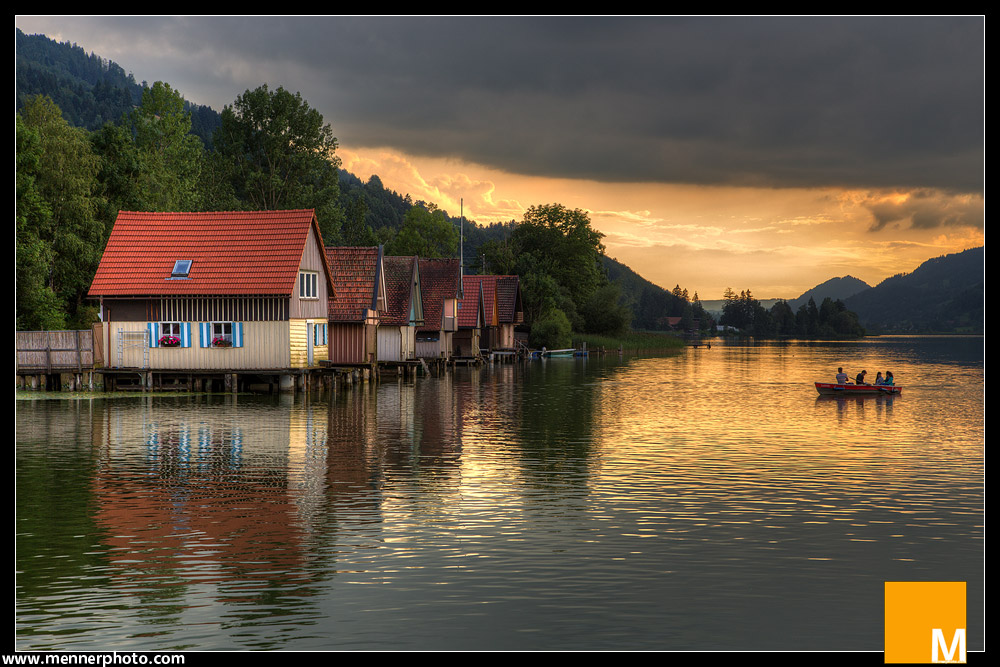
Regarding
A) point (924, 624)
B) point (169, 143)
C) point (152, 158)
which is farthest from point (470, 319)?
point (924, 624)

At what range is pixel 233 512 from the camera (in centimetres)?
1900

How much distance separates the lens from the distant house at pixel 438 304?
3073 inches

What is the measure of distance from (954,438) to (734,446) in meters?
9.25

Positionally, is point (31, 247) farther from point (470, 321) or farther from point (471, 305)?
point (471, 305)

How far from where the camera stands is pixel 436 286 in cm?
7956

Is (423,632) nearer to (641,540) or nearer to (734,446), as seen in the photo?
(641,540)

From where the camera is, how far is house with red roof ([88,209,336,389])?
161 feet

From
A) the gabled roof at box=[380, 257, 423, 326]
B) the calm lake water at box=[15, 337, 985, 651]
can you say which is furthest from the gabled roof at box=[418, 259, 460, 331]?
the calm lake water at box=[15, 337, 985, 651]

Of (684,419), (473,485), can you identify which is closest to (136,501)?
(473,485)

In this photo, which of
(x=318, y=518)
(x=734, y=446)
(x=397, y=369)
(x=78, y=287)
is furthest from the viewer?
(x=397, y=369)

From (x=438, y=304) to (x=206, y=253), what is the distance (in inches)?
1170

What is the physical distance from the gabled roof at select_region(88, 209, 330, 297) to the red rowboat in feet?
102

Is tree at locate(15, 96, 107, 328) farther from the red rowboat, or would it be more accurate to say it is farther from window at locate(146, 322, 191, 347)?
the red rowboat

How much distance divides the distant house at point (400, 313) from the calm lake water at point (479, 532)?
3072 centimetres
